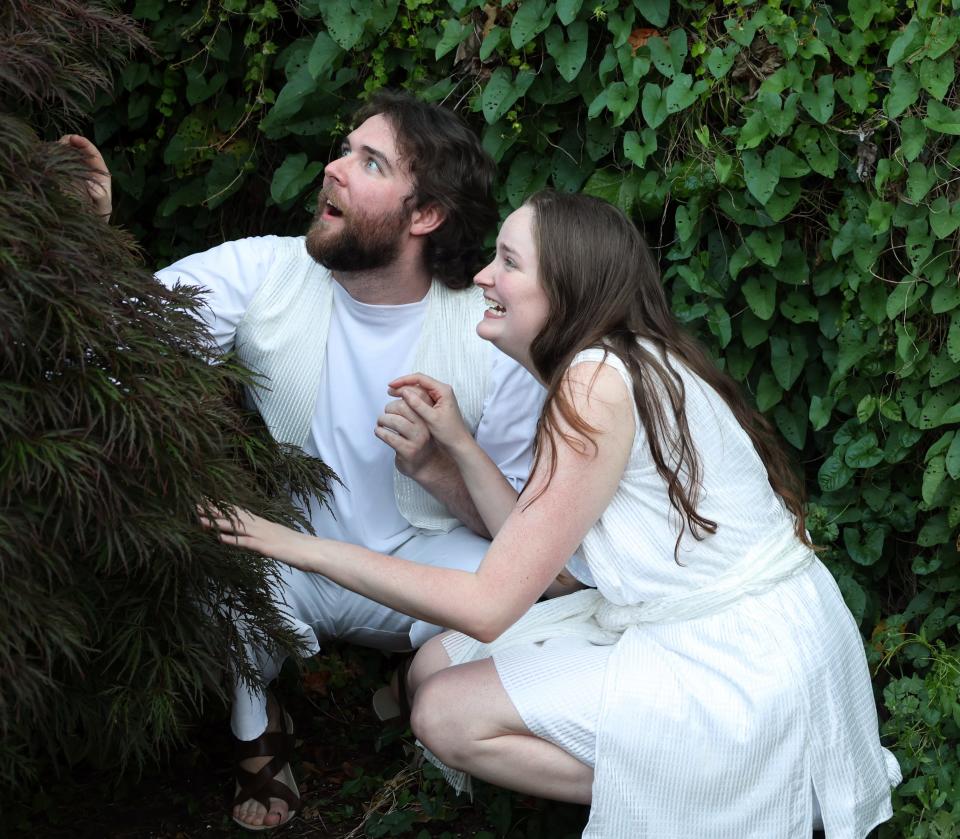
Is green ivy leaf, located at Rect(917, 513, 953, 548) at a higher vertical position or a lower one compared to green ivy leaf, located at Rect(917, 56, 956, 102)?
lower

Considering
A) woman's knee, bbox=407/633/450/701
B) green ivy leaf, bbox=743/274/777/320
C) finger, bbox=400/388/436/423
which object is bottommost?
woman's knee, bbox=407/633/450/701

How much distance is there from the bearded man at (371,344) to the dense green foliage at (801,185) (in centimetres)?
28

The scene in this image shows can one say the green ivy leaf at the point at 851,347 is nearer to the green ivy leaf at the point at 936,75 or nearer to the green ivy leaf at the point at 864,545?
the green ivy leaf at the point at 864,545

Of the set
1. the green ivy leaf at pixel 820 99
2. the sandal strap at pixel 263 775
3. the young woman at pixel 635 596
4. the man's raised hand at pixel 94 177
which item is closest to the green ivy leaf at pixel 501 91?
the green ivy leaf at pixel 820 99

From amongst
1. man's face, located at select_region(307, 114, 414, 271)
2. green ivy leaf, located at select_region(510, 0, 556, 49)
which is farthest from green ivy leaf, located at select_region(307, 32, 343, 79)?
green ivy leaf, located at select_region(510, 0, 556, 49)

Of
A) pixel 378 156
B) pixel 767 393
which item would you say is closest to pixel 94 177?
pixel 378 156

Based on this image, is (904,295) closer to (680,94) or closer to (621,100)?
(680,94)

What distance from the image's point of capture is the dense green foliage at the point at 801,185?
2.80 m

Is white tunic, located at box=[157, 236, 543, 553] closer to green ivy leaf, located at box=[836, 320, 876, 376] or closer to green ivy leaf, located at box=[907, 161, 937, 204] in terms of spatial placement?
green ivy leaf, located at box=[836, 320, 876, 376]

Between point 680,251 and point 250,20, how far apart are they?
141 centimetres

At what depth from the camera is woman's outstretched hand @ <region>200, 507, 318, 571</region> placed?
2062mm

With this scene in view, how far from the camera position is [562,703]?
2238 mm

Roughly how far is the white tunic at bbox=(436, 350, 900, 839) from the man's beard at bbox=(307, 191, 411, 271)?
81 cm

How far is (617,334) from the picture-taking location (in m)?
2.29
